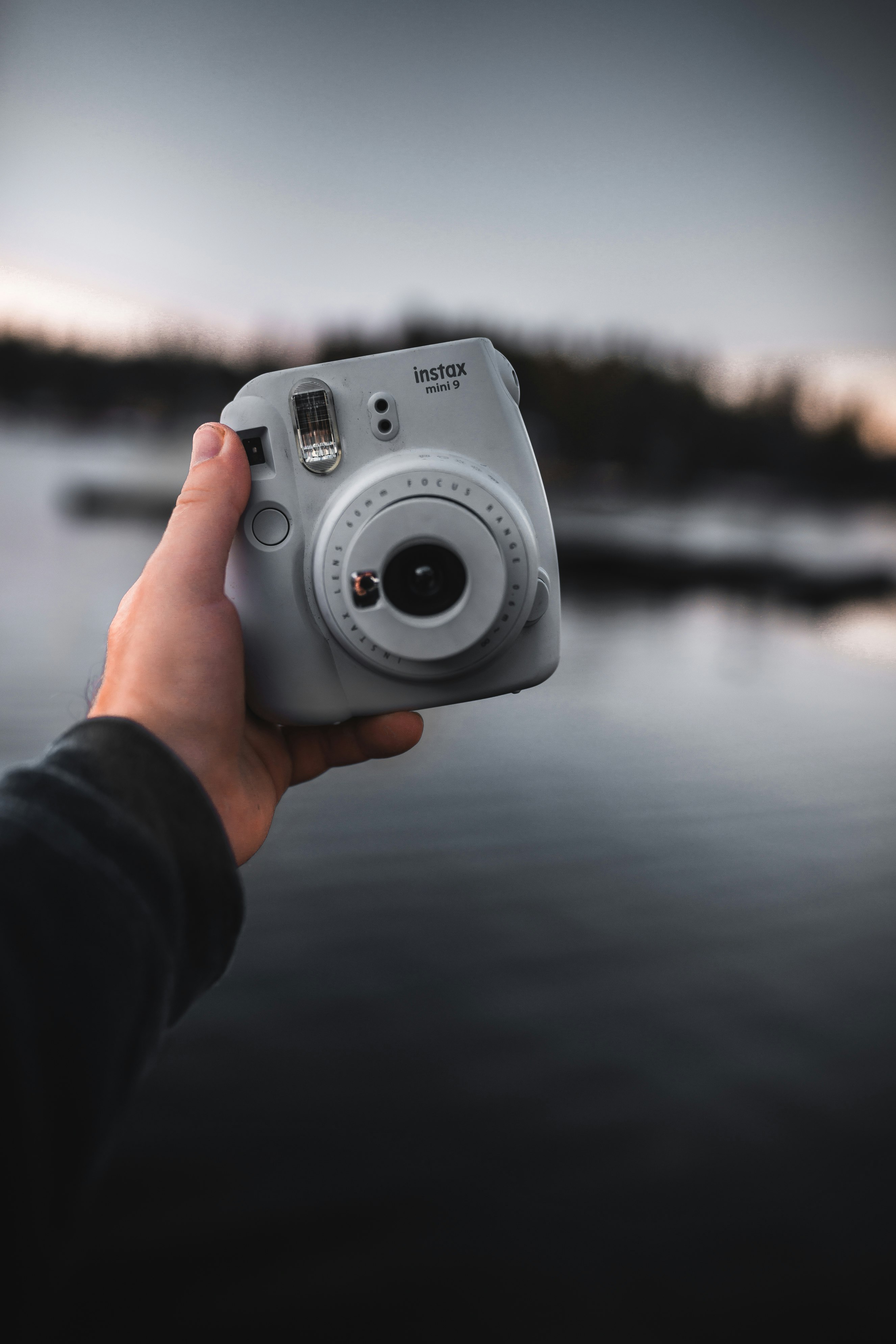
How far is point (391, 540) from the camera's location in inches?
53.6

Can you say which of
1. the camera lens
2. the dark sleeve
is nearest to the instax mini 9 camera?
the camera lens

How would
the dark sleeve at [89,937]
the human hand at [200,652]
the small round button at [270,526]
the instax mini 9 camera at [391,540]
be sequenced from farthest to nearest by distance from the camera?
the small round button at [270,526], the instax mini 9 camera at [391,540], the human hand at [200,652], the dark sleeve at [89,937]

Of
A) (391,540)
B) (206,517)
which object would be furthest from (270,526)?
(391,540)

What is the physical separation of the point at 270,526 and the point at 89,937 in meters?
0.86

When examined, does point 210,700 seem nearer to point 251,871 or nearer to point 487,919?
point 487,919

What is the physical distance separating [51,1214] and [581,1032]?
14.7 feet

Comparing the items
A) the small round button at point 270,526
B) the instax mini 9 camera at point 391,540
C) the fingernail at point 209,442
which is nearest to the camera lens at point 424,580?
the instax mini 9 camera at point 391,540

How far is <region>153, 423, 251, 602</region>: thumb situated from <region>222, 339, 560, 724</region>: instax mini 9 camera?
0.14ft

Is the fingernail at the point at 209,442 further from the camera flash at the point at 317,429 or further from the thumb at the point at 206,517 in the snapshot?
the camera flash at the point at 317,429

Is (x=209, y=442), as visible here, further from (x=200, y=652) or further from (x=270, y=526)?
(x=200, y=652)

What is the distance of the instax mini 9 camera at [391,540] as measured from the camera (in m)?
1.36

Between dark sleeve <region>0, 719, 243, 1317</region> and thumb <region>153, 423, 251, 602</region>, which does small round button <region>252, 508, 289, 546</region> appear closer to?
thumb <region>153, 423, 251, 602</region>

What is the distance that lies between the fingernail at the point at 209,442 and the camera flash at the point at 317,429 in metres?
0.13

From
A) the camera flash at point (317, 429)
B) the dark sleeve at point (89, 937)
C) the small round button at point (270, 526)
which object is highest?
the camera flash at point (317, 429)
